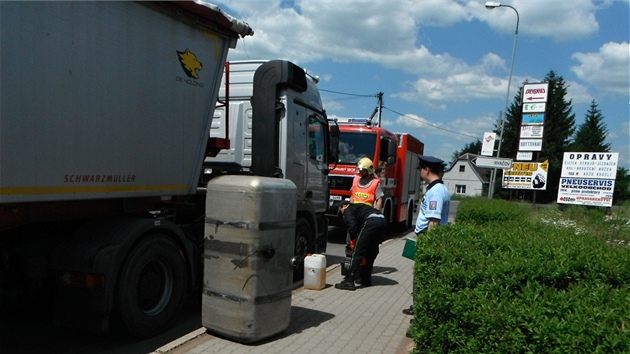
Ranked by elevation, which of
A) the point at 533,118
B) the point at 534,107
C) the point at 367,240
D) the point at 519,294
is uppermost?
the point at 534,107

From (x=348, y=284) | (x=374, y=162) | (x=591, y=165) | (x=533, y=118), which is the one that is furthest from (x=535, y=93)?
(x=348, y=284)

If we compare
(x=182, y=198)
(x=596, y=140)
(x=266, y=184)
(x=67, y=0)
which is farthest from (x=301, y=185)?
(x=596, y=140)

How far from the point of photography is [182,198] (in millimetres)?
5391

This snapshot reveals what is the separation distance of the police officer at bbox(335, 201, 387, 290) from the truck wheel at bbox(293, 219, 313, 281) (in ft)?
1.97

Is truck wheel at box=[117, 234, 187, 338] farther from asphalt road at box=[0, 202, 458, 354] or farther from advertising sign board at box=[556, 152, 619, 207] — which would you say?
advertising sign board at box=[556, 152, 619, 207]

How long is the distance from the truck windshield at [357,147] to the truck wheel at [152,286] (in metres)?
7.57

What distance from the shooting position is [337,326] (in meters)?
5.16

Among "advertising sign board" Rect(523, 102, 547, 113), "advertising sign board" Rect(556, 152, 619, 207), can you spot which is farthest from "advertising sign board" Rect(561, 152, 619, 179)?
"advertising sign board" Rect(523, 102, 547, 113)

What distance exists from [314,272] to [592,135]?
7286 cm

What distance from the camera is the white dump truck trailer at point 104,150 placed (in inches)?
138

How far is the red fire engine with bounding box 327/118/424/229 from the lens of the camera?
11594 mm

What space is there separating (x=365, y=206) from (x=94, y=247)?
12.5 feet

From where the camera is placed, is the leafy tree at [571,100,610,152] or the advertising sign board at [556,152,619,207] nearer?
the advertising sign board at [556,152,619,207]

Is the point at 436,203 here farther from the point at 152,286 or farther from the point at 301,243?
the point at 152,286
